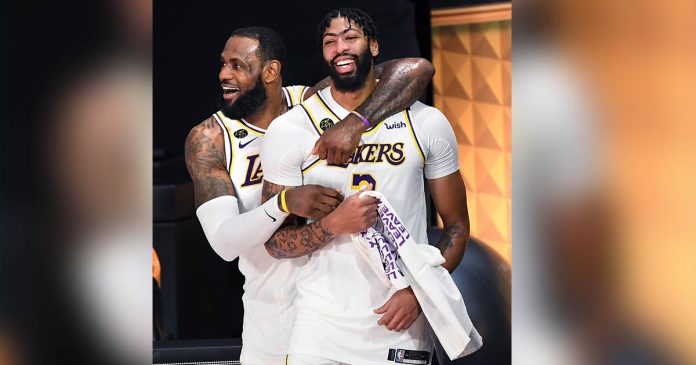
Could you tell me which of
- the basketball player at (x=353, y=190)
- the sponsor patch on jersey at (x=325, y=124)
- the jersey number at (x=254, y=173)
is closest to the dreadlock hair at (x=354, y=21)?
the basketball player at (x=353, y=190)

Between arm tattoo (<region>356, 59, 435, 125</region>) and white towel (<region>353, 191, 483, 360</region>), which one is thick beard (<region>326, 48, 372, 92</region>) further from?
white towel (<region>353, 191, 483, 360</region>)

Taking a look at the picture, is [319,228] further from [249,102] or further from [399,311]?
[249,102]

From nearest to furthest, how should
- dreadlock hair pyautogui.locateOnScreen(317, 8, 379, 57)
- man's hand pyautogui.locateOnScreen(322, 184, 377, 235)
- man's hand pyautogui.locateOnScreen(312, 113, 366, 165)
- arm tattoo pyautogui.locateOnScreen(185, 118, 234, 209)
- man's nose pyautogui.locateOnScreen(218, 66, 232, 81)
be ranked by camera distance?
1. man's hand pyautogui.locateOnScreen(322, 184, 377, 235)
2. man's hand pyautogui.locateOnScreen(312, 113, 366, 165)
3. dreadlock hair pyautogui.locateOnScreen(317, 8, 379, 57)
4. arm tattoo pyautogui.locateOnScreen(185, 118, 234, 209)
5. man's nose pyautogui.locateOnScreen(218, 66, 232, 81)

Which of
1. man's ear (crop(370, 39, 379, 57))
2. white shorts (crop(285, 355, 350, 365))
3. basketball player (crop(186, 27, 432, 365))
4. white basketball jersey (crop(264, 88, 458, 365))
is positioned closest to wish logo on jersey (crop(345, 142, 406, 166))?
white basketball jersey (crop(264, 88, 458, 365))

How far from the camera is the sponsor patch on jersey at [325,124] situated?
3.82 metres

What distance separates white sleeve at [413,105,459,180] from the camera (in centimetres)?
380

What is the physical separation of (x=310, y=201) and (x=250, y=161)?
1.51ft

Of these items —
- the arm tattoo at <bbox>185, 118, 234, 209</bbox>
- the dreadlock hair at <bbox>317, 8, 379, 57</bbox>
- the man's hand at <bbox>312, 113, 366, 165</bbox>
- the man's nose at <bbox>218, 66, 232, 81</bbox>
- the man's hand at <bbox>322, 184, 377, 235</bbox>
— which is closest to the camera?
the man's hand at <bbox>322, 184, 377, 235</bbox>

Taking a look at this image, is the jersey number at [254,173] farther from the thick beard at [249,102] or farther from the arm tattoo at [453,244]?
the arm tattoo at [453,244]

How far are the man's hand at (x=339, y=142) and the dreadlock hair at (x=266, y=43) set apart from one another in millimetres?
505

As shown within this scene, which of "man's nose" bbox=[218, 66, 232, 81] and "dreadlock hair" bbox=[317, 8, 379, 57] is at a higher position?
"dreadlock hair" bbox=[317, 8, 379, 57]

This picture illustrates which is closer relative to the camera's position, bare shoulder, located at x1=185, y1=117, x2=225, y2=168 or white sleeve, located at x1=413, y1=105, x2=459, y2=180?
white sleeve, located at x1=413, y1=105, x2=459, y2=180
